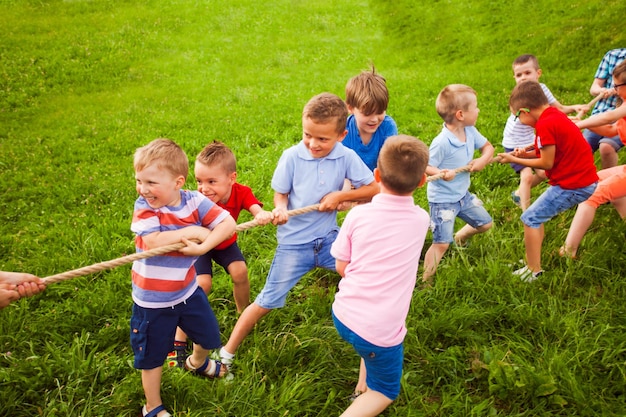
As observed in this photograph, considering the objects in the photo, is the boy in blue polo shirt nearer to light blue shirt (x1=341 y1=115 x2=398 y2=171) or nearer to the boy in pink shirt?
light blue shirt (x1=341 y1=115 x2=398 y2=171)

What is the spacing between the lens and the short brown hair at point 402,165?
2703mm

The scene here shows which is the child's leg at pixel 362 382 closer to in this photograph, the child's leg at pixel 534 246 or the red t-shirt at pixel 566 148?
the child's leg at pixel 534 246

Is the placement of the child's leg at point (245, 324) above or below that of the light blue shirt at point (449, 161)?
below

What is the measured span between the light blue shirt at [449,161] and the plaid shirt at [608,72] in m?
2.72

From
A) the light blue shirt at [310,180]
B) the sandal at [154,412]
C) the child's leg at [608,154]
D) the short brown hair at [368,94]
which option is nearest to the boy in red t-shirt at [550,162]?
the short brown hair at [368,94]

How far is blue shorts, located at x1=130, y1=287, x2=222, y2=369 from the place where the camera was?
3.04 metres

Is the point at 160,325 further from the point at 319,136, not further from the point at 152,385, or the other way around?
the point at 319,136

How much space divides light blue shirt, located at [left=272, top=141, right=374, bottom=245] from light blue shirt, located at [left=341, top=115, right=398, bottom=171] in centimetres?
66

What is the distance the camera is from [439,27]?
1574 centimetres

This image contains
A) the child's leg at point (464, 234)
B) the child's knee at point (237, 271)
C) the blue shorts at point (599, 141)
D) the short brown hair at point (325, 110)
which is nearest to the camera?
the short brown hair at point (325, 110)

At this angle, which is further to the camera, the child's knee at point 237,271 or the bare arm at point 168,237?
the child's knee at point 237,271

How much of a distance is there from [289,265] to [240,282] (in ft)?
2.10

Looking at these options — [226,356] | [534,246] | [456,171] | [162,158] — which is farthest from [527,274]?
[162,158]

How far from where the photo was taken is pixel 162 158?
2799 mm
